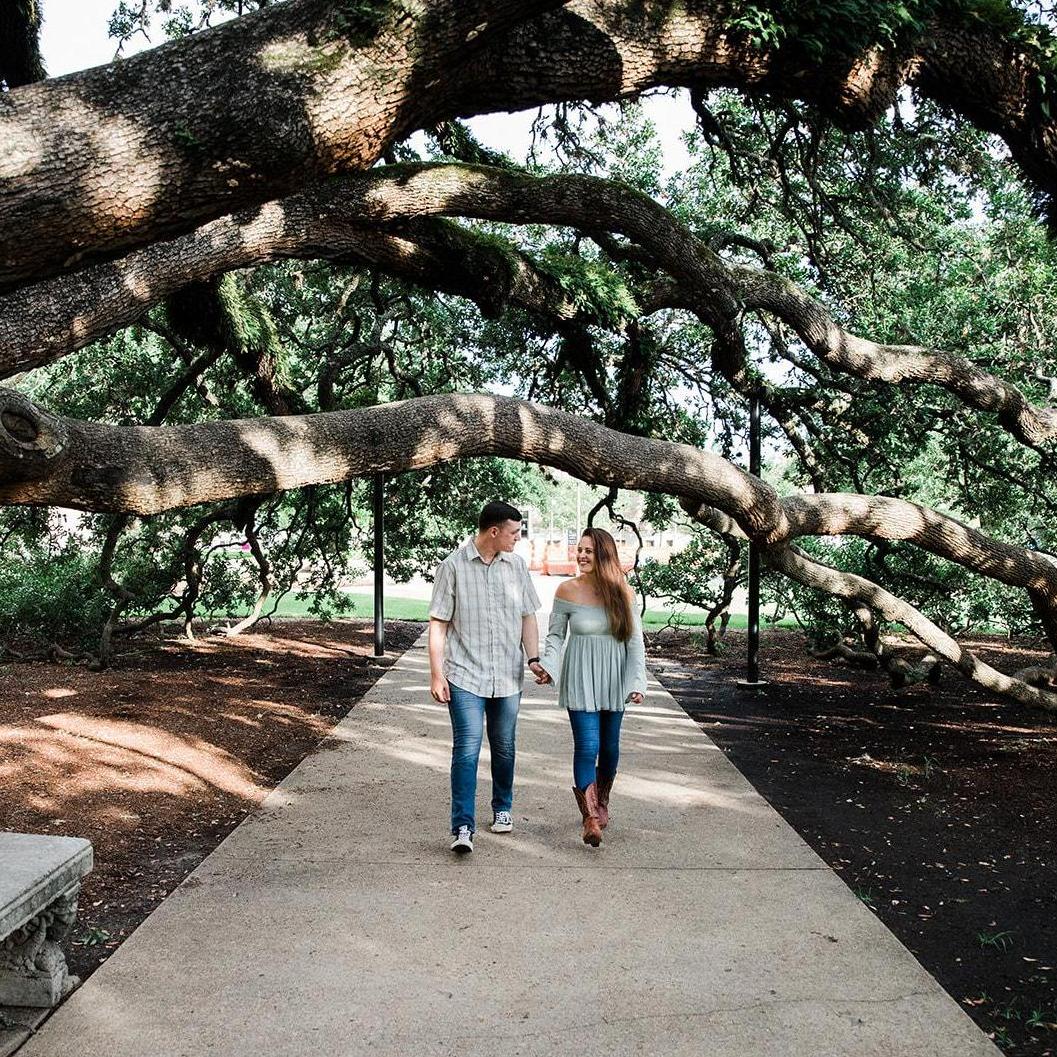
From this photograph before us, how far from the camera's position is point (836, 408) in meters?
11.5

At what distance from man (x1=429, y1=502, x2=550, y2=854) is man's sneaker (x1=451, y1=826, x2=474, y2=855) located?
0.01m

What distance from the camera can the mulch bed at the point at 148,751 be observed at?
203 inches

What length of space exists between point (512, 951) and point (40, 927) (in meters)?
1.83

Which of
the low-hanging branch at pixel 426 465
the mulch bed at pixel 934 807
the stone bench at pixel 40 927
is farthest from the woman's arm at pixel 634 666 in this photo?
the stone bench at pixel 40 927

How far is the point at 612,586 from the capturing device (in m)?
5.86

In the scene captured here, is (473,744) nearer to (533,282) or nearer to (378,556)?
(533,282)

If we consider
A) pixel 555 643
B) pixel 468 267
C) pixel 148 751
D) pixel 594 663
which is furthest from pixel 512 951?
pixel 468 267

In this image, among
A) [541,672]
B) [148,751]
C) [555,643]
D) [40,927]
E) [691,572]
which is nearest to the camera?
A: [40,927]

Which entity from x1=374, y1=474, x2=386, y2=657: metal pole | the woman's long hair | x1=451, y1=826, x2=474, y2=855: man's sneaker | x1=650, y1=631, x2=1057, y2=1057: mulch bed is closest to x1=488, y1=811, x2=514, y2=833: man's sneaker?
x1=451, y1=826, x2=474, y2=855: man's sneaker

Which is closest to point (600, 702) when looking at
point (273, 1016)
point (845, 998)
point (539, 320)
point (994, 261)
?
point (845, 998)

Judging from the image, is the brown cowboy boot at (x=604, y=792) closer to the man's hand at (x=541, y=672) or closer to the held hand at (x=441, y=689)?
the man's hand at (x=541, y=672)

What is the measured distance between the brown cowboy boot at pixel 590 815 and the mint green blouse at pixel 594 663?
1.56 ft

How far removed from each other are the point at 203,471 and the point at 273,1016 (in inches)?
111

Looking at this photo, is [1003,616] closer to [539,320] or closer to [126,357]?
[539,320]
